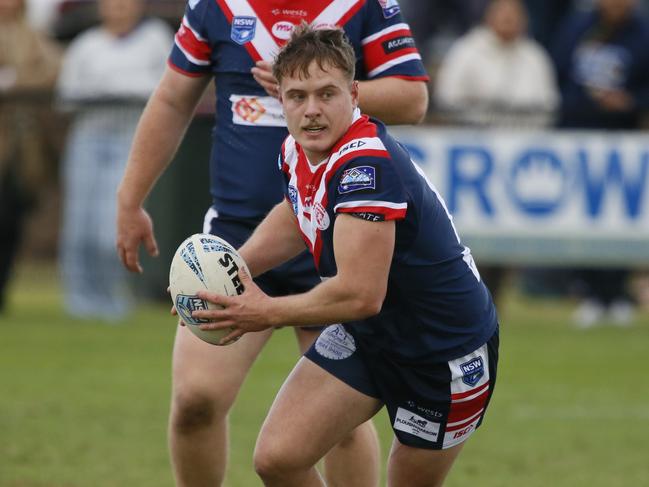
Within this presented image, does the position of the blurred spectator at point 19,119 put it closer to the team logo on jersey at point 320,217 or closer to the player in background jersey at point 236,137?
the player in background jersey at point 236,137

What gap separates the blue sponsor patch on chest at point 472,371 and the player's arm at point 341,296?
0.48 m

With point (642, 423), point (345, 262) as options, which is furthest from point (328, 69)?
point (642, 423)

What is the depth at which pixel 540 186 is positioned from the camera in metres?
12.5

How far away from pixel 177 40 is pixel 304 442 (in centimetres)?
174

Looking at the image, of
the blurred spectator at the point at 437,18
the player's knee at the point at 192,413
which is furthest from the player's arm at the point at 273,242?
the blurred spectator at the point at 437,18

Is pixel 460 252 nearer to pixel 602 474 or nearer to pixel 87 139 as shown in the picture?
pixel 602 474

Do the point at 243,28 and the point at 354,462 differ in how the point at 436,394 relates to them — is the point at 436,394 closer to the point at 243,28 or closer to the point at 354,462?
the point at 354,462

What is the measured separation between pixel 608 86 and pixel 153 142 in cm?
792

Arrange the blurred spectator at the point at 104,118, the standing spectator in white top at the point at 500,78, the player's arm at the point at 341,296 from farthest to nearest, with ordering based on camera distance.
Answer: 1. the standing spectator in white top at the point at 500,78
2. the blurred spectator at the point at 104,118
3. the player's arm at the point at 341,296

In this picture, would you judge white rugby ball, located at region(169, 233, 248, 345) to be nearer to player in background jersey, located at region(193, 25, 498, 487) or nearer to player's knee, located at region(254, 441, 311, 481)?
player in background jersey, located at region(193, 25, 498, 487)

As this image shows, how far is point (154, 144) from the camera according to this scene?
230 inches

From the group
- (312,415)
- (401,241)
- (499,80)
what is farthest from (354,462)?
(499,80)

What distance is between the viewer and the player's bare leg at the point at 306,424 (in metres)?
4.85

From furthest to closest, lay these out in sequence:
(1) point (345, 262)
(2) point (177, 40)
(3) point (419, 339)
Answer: (2) point (177, 40)
(3) point (419, 339)
(1) point (345, 262)
